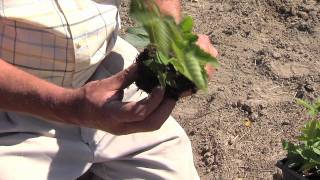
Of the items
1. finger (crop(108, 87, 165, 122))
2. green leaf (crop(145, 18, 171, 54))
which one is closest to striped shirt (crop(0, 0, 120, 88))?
finger (crop(108, 87, 165, 122))

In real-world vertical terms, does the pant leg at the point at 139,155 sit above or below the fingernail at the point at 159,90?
below

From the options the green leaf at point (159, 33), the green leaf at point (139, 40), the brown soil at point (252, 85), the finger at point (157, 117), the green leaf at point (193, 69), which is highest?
the green leaf at point (159, 33)

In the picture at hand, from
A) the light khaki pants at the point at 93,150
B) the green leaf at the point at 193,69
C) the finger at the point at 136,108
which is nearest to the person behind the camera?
the green leaf at the point at 193,69

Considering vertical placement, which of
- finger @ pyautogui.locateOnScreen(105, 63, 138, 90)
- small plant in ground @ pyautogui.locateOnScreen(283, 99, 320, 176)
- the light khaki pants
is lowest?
small plant in ground @ pyautogui.locateOnScreen(283, 99, 320, 176)

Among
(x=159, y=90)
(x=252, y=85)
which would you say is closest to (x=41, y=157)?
(x=159, y=90)

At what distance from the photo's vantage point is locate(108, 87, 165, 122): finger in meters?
1.88

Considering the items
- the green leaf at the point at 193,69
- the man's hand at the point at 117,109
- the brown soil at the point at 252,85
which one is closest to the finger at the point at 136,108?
the man's hand at the point at 117,109

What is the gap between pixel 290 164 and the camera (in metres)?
2.74

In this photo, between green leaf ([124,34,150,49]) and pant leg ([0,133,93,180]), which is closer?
green leaf ([124,34,150,49])

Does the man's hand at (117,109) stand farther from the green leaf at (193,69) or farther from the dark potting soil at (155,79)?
the green leaf at (193,69)

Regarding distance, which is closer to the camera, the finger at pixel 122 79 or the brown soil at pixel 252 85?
the finger at pixel 122 79

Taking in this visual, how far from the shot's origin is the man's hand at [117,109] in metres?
1.89

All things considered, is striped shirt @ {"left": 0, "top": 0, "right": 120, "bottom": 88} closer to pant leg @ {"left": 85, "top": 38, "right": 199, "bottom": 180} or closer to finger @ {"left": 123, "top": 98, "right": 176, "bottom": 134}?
pant leg @ {"left": 85, "top": 38, "right": 199, "bottom": 180}

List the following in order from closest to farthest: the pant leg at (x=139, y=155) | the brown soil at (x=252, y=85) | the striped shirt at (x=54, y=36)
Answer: the striped shirt at (x=54, y=36)
the pant leg at (x=139, y=155)
the brown soil at (x=252, y=85)
